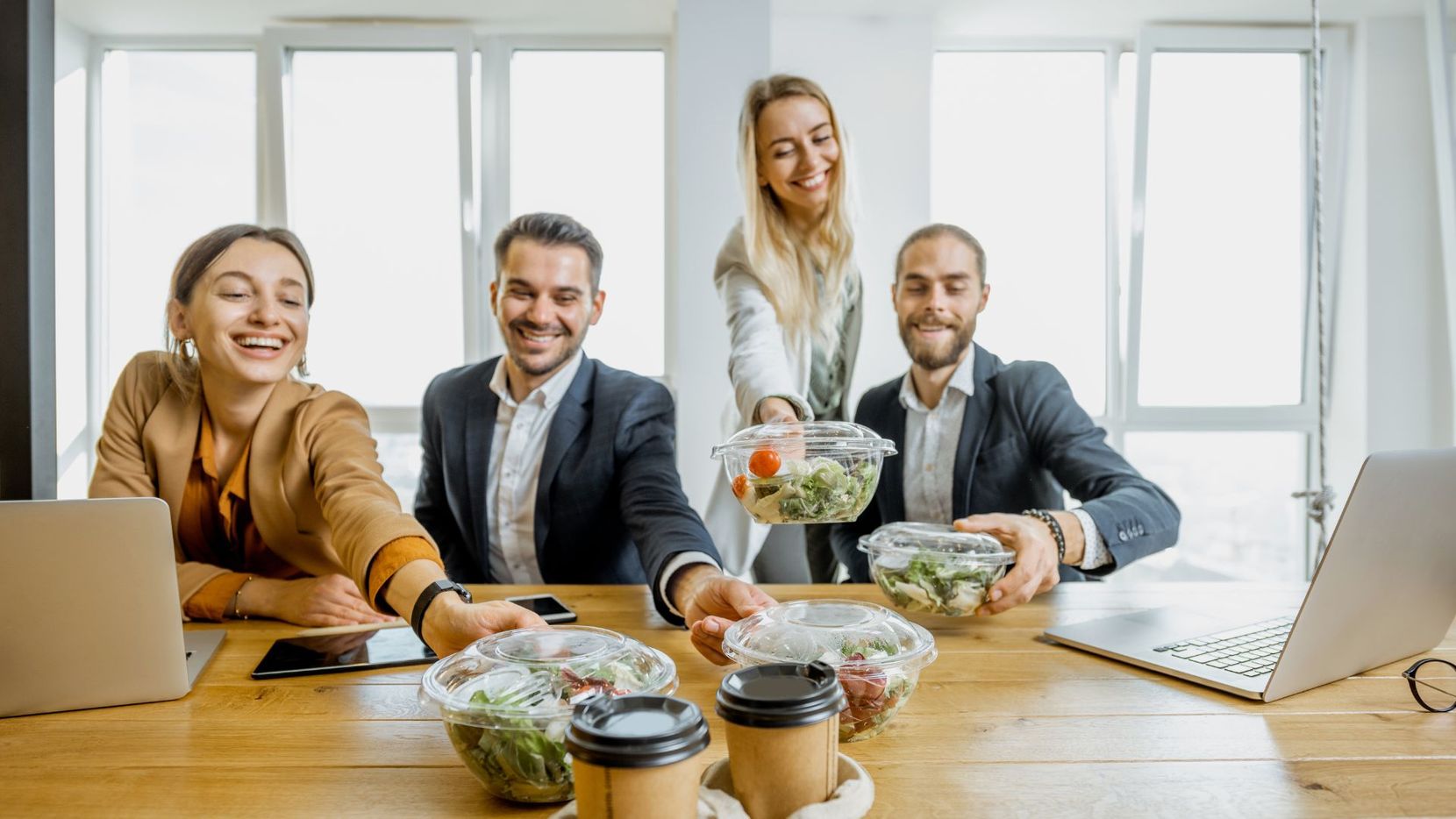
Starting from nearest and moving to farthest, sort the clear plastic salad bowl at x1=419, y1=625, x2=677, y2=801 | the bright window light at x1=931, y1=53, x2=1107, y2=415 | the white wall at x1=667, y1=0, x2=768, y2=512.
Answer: the clear plastic salad bowl at x1=419, y1=625, x2=677, y2=801, the white wall at x1=667, y1=0, x2=768, y2=512, the bright window light at x1=931, y1=53, x2=1107, y2=415

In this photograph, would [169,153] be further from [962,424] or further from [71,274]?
[962,424]

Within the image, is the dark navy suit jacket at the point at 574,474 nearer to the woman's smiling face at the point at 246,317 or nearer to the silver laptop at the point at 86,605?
the woman's smiling face at the point at 246,317

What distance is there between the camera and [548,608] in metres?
1.70

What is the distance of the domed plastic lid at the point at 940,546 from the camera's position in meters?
1.56

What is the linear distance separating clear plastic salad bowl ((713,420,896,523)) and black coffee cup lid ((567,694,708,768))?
591 mm

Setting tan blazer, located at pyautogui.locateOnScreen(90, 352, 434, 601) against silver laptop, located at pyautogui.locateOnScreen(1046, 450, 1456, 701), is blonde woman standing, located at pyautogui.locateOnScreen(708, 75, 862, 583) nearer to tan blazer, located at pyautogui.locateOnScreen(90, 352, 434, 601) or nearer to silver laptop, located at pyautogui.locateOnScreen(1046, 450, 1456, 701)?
tan blazer, located at pyautogui.locateOnScreen(90, 352, 434, 601)

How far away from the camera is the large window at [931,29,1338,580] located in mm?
4328

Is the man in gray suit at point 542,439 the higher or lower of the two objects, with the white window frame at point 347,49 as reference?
lower

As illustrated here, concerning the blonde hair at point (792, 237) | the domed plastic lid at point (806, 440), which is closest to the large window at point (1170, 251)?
the blonde hair at point (792, 237)

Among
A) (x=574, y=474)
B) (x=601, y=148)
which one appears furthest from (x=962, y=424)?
(x=601, y=148)

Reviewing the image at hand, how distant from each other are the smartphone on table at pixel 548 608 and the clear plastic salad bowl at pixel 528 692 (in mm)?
580

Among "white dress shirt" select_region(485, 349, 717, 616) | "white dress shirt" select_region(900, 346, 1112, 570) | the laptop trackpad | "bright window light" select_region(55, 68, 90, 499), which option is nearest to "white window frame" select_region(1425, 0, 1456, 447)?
"white dress shirt" select_region(900, 346, 1112, 570)

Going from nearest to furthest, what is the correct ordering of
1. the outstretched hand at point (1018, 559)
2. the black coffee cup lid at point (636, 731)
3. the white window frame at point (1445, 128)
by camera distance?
the black coffee cup lid at point (636, 731)
the outstretched hand at point (1018, 559)
the white window frame at point (1445, 128)

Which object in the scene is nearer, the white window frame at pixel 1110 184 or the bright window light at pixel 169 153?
the bright window light at pixel 169 153
